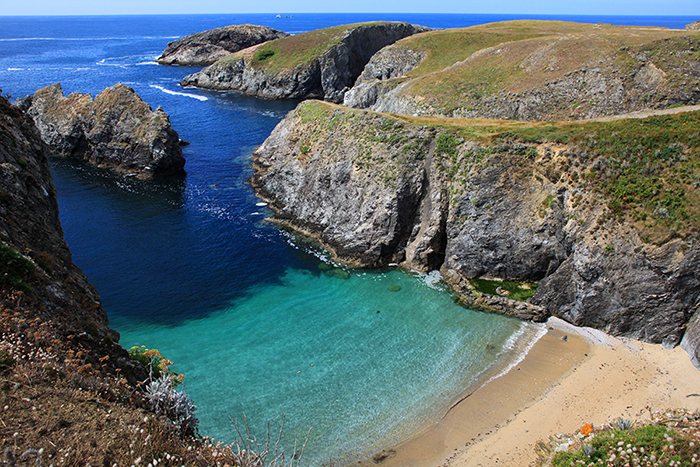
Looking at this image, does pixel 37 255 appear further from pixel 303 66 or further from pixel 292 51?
pixel 292 51

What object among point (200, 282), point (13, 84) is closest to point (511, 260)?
point (200, 282)

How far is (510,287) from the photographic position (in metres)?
41.4

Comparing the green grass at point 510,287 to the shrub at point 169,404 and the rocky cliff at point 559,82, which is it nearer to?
the shrub at point 169,404

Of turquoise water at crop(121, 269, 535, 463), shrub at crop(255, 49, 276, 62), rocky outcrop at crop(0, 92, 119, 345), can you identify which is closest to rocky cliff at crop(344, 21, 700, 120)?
turquoise water at crop(121, 269, 535, 463)

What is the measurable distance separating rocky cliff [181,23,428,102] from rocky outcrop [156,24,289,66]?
4107 cm

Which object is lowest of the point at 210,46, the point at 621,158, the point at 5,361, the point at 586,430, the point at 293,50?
the point at 586,430

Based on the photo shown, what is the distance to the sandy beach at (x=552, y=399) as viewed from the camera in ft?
86.0

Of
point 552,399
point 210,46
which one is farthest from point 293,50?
point 552,399

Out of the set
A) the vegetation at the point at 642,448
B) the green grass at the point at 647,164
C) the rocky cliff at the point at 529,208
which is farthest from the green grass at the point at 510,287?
the vegetation at the point at 642,448

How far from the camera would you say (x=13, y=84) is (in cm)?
12412

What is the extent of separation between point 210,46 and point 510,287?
18484 cm

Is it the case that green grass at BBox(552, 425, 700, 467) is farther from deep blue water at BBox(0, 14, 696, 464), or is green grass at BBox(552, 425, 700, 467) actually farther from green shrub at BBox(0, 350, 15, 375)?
green shrub at BBox(0, 350, 15, 375)

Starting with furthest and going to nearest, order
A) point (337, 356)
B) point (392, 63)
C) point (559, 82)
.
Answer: point (392, 63) < point (559, 82) < point (337, 356)

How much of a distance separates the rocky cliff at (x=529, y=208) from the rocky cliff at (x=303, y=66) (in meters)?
79.0
